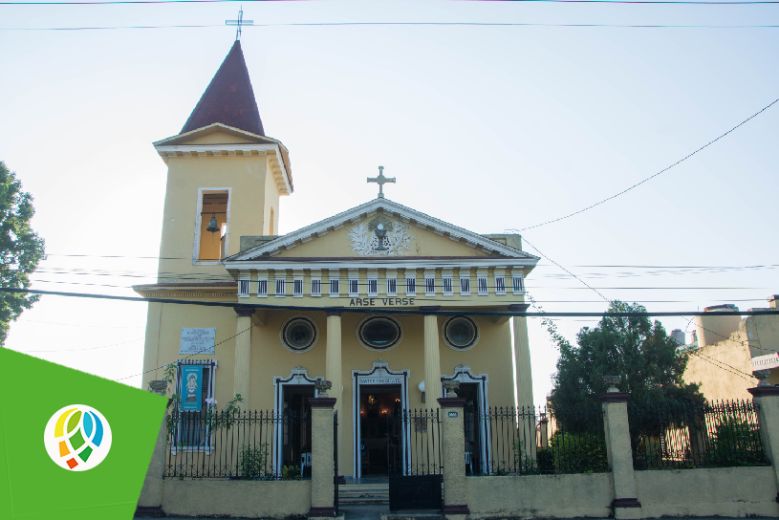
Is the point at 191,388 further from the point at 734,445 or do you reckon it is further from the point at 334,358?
the point at 734,445

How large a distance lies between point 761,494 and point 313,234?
13.7 m

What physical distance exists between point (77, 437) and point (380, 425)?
1927cm

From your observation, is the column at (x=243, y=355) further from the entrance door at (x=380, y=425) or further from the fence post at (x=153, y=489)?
the fence post at (x=153, y=489)

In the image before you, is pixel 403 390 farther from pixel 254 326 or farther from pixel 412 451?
pixel 254 326

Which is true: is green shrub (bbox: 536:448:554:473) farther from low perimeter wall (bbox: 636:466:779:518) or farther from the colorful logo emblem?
the colorful logo emblem

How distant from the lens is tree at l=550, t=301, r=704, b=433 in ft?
70.0

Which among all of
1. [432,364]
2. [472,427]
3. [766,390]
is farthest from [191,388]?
[766,390]

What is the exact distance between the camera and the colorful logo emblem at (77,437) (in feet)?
14.1

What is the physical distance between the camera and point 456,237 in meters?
21.7

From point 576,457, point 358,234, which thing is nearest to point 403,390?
point 358,234

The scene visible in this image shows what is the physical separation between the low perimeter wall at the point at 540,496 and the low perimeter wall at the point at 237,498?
368 centimetres

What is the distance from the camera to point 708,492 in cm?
1473

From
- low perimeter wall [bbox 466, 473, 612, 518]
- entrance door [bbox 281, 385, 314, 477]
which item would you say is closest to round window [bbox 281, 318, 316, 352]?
entrance door [bbox 281, 385, 314, 477]

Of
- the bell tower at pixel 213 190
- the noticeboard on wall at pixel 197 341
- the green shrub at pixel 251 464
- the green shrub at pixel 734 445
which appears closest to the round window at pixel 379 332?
the noticeboard on wall at pixel 197 341
